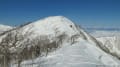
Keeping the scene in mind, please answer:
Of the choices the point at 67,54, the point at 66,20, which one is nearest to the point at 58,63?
the point at 67,54

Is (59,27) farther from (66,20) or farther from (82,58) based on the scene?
(82,58)

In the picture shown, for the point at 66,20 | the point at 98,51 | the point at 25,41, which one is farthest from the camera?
the point at 66,20

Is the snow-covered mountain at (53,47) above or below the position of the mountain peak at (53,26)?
below

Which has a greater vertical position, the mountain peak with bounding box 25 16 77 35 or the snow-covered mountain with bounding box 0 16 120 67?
the mountain peak with bounding box 25 16 77 35

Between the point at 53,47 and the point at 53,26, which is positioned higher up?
the point at 53,26

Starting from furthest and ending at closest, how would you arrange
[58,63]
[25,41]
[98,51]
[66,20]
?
[66,20] → [25,41] → [98,51] → [58,63]

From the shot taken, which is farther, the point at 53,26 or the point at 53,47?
the point at 53,26

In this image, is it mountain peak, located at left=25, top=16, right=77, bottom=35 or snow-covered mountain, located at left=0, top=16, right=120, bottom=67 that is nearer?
snow-covered mountain, located at left=0, top=16, right=120, bottom=67

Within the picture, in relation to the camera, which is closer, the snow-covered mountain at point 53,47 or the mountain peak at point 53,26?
the snow-covered mountain at point 53,47
